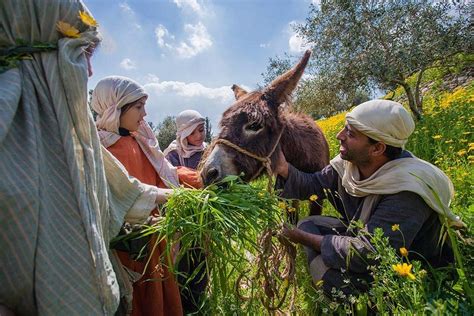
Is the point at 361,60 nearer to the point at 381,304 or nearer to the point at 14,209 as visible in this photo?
the point at 381,304

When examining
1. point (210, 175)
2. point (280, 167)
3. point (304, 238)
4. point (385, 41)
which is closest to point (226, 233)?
point (210, 175)

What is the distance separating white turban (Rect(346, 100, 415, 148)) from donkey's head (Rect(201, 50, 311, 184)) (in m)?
0.83

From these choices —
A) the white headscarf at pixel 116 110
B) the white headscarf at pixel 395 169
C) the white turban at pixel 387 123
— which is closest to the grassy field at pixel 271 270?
the white headscarf at pixel 395 169

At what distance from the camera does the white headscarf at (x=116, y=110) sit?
2.54 metres

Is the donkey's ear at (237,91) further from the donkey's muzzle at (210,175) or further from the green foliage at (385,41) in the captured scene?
the green foliage at (385,41)

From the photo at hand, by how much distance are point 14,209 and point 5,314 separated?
34 centimetres

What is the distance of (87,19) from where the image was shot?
1332mm

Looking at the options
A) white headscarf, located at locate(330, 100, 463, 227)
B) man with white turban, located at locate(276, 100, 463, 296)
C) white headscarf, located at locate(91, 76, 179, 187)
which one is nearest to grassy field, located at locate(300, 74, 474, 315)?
man with white turban, located at locate(276, 100, 463, 296)

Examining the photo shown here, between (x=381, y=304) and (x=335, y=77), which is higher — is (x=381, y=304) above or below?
below

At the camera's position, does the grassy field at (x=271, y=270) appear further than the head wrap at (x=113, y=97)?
No

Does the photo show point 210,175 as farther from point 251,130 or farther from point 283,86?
point 283,86

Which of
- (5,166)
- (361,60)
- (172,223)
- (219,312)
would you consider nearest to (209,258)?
(172,223)

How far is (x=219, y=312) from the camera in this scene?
205cm

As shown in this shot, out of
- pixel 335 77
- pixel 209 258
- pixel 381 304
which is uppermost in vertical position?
pixel 335 77
